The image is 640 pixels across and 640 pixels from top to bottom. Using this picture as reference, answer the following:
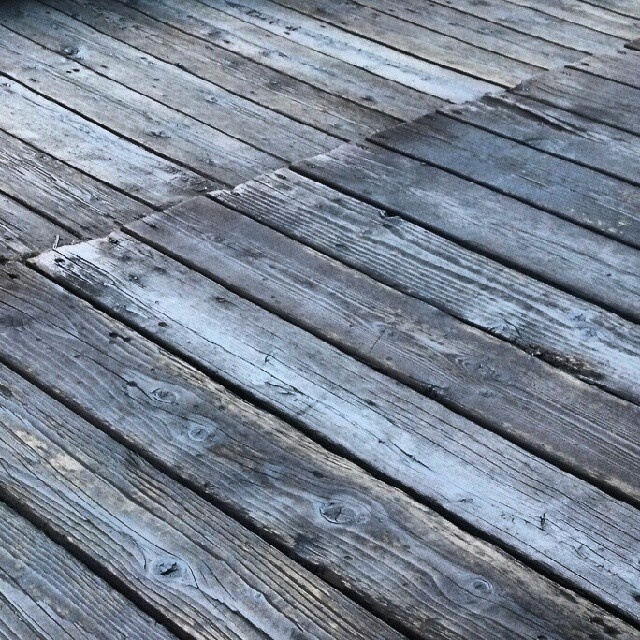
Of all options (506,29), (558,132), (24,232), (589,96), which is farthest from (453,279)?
(506,29)

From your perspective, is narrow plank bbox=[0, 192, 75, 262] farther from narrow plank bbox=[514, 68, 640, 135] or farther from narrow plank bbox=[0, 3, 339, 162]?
narrow plank bbox=[514, 68, 640, 135]

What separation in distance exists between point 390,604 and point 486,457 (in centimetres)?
33

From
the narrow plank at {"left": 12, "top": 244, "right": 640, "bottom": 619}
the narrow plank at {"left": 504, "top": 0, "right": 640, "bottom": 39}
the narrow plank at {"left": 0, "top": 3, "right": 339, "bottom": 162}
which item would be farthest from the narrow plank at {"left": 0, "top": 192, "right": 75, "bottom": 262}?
the narrow plank at {"left": 504, "top": 0, "right": 640, "bottom": 39}

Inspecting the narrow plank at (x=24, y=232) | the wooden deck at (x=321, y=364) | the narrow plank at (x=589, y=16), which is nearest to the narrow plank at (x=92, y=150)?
the wooden deck at (x=321, y=364)

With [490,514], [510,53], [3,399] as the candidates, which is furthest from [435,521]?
[510,53]

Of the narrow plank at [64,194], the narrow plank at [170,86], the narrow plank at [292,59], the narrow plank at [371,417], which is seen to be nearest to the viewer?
the narrow plank at [371,417]

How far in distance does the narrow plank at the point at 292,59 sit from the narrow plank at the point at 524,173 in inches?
18.7

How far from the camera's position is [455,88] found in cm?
332

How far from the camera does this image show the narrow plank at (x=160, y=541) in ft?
4.45

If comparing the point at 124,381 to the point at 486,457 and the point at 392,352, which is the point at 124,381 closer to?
the point at 392,352

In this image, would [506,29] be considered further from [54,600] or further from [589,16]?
[54,600]

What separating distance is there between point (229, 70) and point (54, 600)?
90.2 inches

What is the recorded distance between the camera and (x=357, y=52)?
355cm

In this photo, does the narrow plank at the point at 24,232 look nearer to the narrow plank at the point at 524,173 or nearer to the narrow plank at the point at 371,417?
the narrow plank at the point at 371,417
